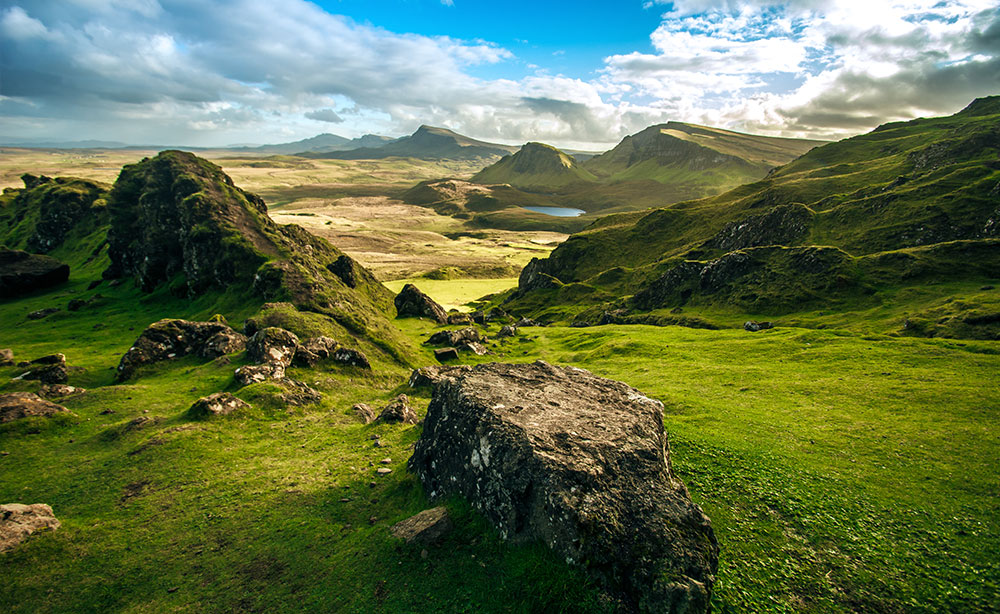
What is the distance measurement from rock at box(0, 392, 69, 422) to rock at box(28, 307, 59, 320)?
3857 centimetres

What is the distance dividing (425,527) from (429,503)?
2358 millimetres

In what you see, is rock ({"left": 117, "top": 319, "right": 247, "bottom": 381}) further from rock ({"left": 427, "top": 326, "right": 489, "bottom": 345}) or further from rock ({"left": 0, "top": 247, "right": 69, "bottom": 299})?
rock ({"left": 0, "top": 247, "right": 69, "bottom": 299})

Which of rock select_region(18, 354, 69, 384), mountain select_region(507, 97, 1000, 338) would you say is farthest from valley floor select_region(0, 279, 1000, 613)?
mountain select_region(507, 97, 1000, 338)

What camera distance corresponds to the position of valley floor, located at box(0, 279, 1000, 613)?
12.8 m

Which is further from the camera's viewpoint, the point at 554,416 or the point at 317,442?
the point at 317,442

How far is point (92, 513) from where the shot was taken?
54.6 feet

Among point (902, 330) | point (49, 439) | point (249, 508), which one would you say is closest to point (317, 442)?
point (249, 508)

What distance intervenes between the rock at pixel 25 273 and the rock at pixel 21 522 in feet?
222

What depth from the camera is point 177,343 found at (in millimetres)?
35938

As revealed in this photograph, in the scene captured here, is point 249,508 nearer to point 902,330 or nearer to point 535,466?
point 535,466

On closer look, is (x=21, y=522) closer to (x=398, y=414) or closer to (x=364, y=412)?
(x=364, y=412)

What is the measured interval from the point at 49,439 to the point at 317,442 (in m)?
14.0

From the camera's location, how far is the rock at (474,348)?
55.2 m

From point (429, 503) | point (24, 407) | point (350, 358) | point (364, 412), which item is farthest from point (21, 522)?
point (350, 358)
